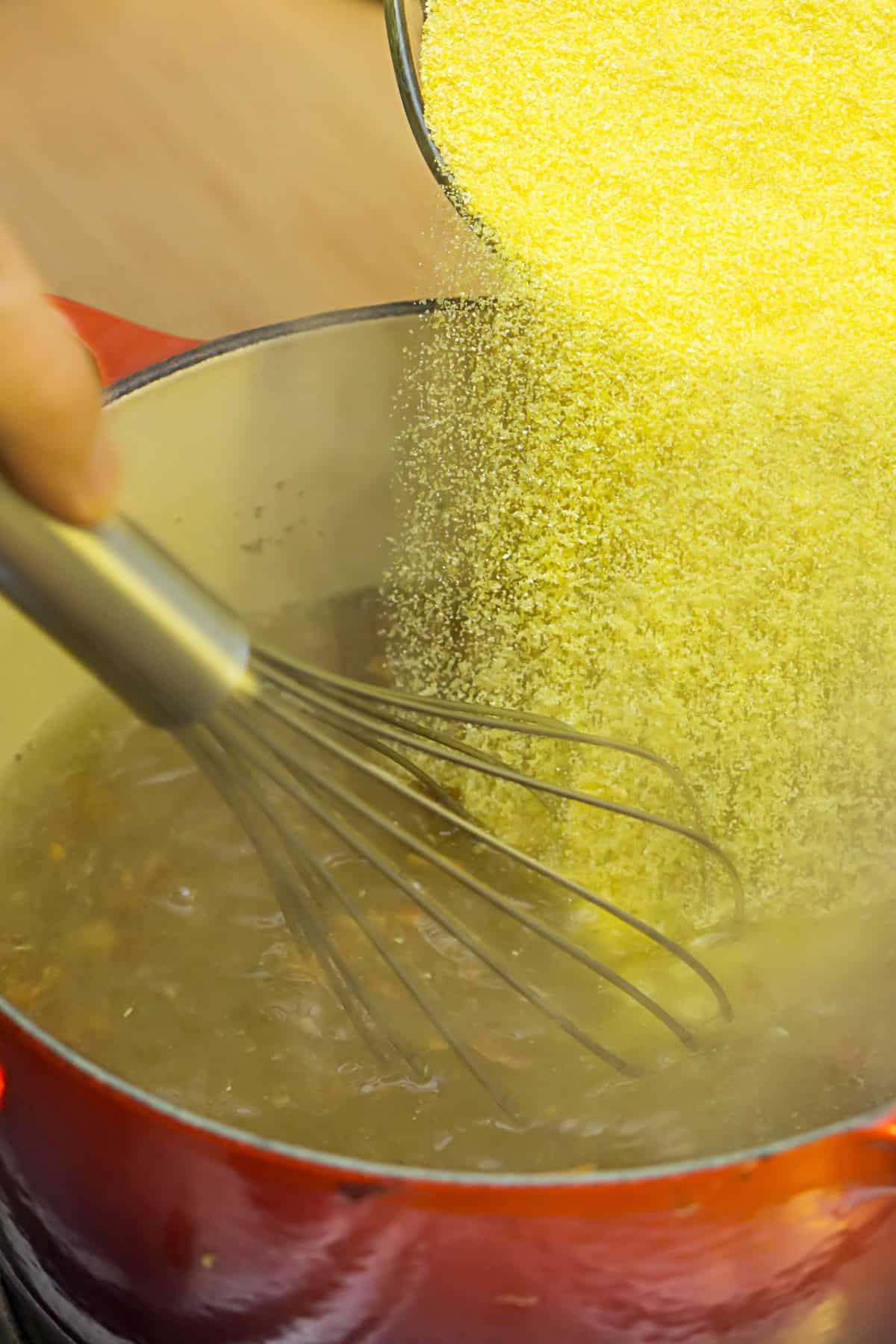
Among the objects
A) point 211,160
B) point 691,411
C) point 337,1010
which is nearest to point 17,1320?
point 337,1010

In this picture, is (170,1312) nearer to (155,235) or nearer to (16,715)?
(16,715)

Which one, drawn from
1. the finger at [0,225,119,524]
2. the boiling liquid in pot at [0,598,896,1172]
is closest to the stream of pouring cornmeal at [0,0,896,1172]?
the boiling liquid in pot at [0,598,896,1172]

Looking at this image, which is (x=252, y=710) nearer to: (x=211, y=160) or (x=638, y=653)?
(x=638, y=653)

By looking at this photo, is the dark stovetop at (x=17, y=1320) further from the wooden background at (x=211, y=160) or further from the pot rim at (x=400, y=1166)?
the wooden background at (x=211, y=160)

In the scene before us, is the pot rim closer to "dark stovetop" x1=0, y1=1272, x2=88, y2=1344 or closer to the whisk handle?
the whisk handle

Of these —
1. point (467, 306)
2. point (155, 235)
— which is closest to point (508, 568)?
point (467, 306)

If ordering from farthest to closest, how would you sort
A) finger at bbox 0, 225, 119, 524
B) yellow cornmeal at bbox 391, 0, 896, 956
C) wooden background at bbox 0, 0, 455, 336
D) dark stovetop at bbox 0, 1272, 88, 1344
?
1. wooden background at bbox 0, 0, 455, 336
2. yellow cornmeal at bbox 391, 0, 896, 956
3. dark stovetop at bbox 0, 1272, 88, 1344
4. finger at bbox 0, 225, 119, 524

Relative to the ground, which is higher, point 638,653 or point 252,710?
point 638,653
